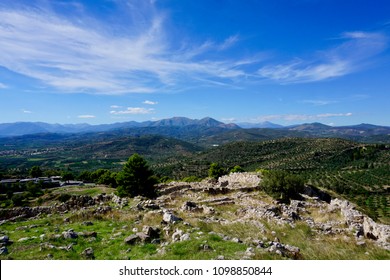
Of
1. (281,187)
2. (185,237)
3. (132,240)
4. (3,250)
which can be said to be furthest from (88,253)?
(281,187)

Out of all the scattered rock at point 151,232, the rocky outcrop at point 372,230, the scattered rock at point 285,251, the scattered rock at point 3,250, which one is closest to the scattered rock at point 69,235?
the scattered rock at point 3,250

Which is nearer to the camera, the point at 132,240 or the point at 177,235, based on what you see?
the point at 132,240

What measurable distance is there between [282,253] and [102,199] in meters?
23.8

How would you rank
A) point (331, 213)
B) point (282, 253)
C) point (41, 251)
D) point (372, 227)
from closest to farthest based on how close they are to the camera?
point (282, 253)
point (41, 251)
point (372, 227)
point (331, 213)

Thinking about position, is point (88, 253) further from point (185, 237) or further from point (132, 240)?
point (185, 237)

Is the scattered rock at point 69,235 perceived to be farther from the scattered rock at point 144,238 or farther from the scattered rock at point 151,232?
the scattered rock at point 151,232

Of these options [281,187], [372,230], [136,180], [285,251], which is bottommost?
[136,180]

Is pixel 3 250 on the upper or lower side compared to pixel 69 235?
upper

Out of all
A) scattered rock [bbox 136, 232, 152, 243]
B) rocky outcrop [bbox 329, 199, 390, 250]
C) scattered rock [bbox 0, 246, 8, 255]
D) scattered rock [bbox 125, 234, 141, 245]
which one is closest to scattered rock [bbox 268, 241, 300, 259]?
rocky outcrop [bbox 329, 199, 390, 250]

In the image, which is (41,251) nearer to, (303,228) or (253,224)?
(253,224)

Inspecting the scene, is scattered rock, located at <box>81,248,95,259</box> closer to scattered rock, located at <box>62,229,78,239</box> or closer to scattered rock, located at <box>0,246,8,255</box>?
scattered rock, located at <box>62,229,78,239</box>

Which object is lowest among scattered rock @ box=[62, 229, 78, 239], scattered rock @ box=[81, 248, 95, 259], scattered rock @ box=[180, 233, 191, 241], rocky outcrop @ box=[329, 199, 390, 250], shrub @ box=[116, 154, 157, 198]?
shrub @ box=[116, 154, 157, 198]

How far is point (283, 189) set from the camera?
96.7 ft
